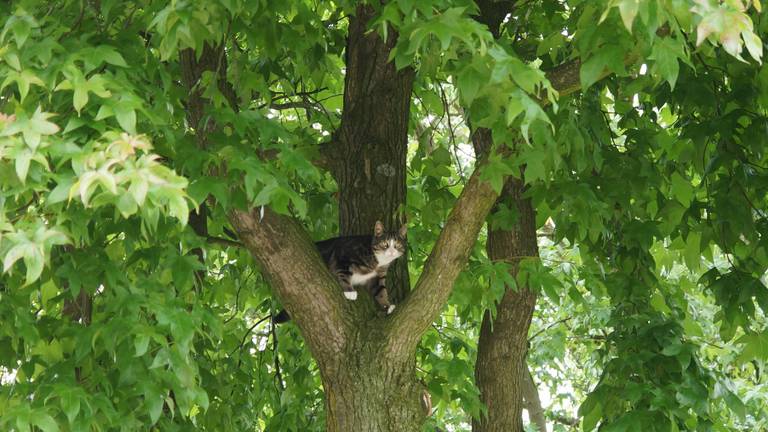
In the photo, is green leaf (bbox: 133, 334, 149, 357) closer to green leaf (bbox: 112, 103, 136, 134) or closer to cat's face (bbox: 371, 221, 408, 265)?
green leaf (bbox: 112, 103, 136, 134)

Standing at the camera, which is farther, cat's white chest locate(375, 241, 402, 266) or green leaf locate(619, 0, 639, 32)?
cat's white chest locate(375, 241, 402, 266)

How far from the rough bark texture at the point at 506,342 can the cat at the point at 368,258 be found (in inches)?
37.2

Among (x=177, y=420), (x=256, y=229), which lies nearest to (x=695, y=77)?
(x=256, y=229)

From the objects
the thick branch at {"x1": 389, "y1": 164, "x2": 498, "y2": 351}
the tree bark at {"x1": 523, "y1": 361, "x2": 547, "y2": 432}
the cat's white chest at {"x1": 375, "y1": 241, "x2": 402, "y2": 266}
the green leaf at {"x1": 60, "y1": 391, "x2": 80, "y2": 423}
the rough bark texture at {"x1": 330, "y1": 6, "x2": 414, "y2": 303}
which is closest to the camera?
the green leaf at {"x1": 60, "y1": 391, "x2": 80, "y2": 423}

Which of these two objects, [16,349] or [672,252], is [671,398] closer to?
[672,252]

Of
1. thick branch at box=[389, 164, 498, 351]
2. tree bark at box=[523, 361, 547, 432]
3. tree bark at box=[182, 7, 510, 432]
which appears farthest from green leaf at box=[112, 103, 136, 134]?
tree bark at box=[523, 361, 547, 432]

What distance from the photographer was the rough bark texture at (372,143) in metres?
5.33

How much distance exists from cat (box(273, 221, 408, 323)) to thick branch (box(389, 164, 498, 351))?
0.47 meters

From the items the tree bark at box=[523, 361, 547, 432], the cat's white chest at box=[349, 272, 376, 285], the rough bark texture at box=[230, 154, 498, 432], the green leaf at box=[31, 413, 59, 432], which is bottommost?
the green leaf at box=[31, 413, 59, 432]

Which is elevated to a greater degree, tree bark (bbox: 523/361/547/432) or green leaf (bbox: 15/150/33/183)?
tree bark (bbox: 523/361/547/432)

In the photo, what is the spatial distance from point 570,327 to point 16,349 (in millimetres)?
7357

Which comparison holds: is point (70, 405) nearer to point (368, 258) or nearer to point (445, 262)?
point (445, 262)

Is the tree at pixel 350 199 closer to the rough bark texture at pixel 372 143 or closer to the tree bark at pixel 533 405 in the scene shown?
the rough bark texture at pixel 372 143

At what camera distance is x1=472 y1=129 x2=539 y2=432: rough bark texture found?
6.10 m
